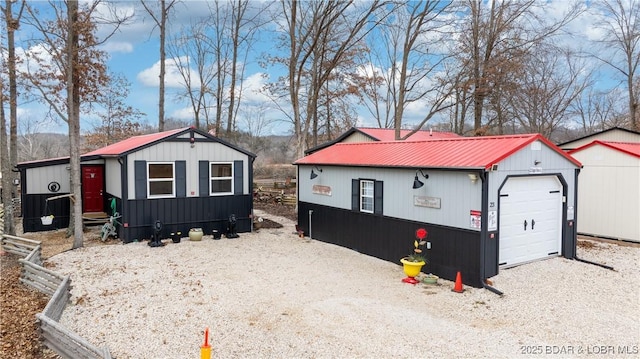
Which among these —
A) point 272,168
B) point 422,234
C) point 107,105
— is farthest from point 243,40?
point 422,234

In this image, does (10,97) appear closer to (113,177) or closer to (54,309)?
(113,177)

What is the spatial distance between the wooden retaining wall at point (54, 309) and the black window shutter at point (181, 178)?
12.9 feet

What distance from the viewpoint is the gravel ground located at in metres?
5.89

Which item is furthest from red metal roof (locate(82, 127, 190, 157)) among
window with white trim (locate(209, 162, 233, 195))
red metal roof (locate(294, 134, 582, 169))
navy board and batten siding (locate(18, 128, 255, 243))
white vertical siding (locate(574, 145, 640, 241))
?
white vertical siding (locate(574, 145, 640, 241))

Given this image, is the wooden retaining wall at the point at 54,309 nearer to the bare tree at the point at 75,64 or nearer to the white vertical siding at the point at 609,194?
the bare tree at the point at 75,64

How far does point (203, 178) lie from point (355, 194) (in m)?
5.01

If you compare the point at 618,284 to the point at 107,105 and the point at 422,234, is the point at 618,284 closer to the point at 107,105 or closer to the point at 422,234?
the point at 422,234

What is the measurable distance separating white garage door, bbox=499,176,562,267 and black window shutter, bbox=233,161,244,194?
8.40 metres

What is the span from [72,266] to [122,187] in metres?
2.97

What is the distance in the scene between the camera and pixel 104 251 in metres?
11.4

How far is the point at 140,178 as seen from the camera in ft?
40.8

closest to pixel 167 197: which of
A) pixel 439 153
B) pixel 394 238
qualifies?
pixel 394 238

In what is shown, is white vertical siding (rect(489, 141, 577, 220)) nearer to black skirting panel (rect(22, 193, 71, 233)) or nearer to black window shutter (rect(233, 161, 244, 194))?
black window shutter (rect(233, 161, 244, 194))

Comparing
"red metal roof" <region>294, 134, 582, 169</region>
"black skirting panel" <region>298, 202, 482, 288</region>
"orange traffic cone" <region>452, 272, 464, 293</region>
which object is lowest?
"orange traffic cone" <region>452, 272, 464, 293</region>
